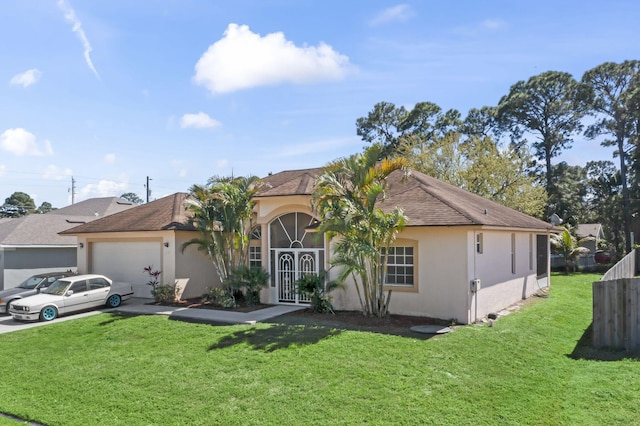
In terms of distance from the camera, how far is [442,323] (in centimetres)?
1262

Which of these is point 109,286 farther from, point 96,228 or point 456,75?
point 456,75

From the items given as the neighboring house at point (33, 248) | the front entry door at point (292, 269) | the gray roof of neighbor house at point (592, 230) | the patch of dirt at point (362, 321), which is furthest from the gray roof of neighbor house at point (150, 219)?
the gray roof of neighbor house at point (592, 230)

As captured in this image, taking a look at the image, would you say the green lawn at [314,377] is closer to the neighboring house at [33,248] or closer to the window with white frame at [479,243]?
the window with white frame at [479,243]

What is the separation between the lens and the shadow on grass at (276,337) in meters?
10.6

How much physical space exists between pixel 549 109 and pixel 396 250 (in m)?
38.4

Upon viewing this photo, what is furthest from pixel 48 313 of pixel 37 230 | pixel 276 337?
pixel 37 230

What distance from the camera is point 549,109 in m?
44.7

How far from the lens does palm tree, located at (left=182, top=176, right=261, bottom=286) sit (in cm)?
1614

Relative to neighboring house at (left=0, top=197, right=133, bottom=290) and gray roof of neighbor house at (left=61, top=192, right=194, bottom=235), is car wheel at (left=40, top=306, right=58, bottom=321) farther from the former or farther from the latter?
neighboring house at (left=0, top=197, right=133, bottom=290)

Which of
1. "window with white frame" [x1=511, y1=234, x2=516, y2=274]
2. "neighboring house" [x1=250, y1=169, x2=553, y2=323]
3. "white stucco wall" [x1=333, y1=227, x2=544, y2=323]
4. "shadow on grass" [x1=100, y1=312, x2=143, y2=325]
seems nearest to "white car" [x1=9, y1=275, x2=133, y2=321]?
"shadow on grass" [x1=100, y1=312, x2=143, y2=325]

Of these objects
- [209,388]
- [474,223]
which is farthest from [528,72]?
[209,388]

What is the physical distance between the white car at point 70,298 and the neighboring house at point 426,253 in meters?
5.49

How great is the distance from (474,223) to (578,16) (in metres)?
5.85

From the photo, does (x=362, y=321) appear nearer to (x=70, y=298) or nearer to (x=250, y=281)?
(x=250, y=281)
